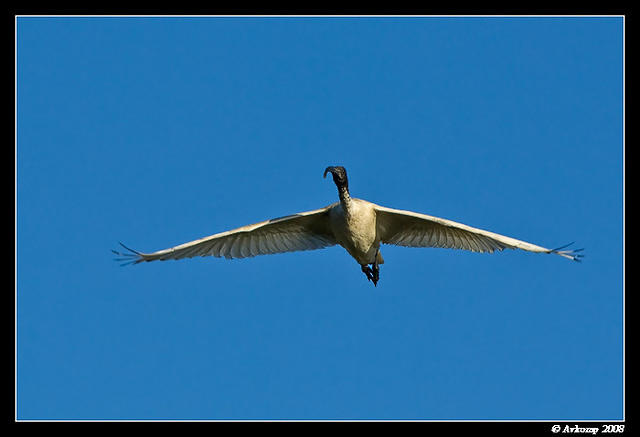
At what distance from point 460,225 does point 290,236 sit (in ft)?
14.6

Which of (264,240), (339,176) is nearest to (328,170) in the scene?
(339,176)

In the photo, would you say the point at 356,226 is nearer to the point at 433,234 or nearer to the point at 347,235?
the point at 347,235

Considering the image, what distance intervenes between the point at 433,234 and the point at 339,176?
3099mm

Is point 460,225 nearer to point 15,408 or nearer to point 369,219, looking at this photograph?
point 369,219

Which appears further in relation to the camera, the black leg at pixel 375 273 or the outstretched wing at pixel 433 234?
the black leg at pixel 375 273

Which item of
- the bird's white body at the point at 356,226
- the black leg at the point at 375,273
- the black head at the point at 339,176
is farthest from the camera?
the black leg at the point at 375,273

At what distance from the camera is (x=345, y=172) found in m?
23.4

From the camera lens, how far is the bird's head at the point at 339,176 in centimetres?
2320

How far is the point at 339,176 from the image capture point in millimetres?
23188

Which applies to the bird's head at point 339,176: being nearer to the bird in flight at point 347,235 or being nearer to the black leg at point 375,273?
the bird in flight at point 347,235

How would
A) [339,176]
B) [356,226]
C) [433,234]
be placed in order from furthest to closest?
[433,234] < [356,226] < [339,176]

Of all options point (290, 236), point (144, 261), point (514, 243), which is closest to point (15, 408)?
point (144, 261)

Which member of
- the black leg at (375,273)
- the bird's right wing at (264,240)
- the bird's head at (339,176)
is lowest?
the black leg at (375,273)

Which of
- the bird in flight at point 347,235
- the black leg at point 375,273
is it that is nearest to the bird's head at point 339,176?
the bird in flight at point 347,235
